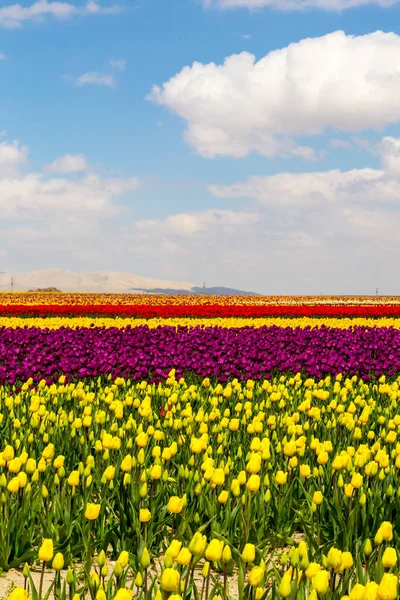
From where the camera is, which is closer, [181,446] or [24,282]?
[181,446]

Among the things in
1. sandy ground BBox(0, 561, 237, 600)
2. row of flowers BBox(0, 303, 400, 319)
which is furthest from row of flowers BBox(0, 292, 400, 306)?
sandy ground BBox(0, 561, 237, 600)

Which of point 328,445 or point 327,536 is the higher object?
point 328,445

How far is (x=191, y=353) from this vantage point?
1209 cm

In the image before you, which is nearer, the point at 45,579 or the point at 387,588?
the point at 387,588

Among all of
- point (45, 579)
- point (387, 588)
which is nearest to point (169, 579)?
point (387, 588)

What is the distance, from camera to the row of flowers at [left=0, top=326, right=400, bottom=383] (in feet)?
33.0

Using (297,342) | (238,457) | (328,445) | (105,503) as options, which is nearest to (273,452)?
(238,457)

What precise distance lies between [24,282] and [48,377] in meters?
179

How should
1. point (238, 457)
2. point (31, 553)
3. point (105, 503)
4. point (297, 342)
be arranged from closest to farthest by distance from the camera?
point (31, 553) < point (105, 503) < point (238, 457) < point (297, 342)

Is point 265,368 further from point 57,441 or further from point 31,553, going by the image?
point 31,553

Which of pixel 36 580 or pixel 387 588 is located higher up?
pixel 387 588

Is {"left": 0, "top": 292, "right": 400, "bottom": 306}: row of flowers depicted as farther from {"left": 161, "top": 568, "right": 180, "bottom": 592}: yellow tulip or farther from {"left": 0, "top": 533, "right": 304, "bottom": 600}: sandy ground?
{"left": 161, "top": 568, "right": 180, "bottom": 592}: yellow tulip

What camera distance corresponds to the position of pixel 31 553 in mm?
4016

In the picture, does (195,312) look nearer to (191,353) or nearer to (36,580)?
(191,353)
